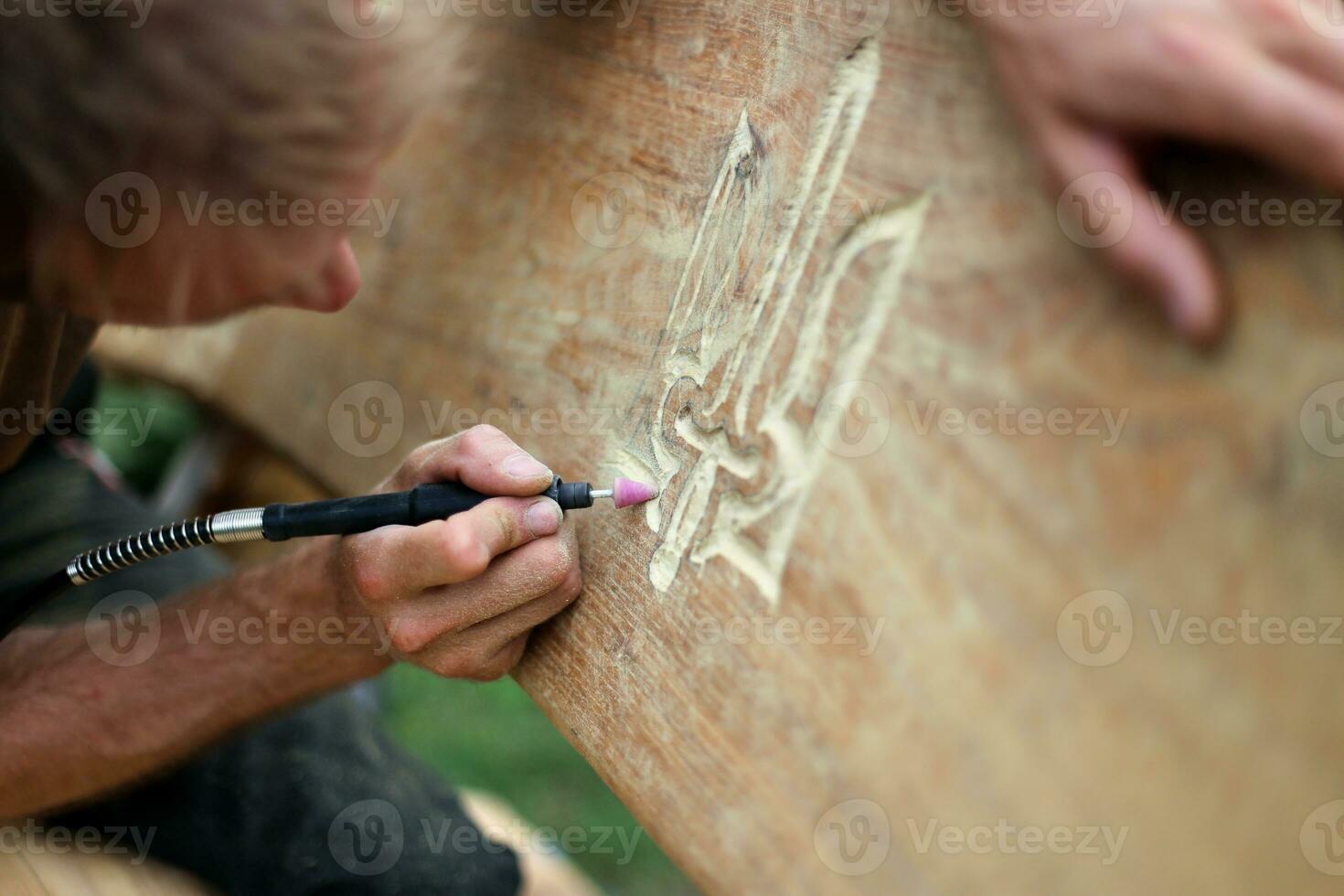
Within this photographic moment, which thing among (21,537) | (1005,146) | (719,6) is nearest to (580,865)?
(21,537)

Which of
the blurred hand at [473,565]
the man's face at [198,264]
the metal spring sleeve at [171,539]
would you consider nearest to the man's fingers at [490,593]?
the blurred hand at [473,565]

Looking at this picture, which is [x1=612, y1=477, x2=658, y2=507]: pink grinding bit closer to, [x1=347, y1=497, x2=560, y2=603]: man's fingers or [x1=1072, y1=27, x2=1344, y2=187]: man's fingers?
[x1=347, y1=497, x2=560, y2=603]: man's fingers

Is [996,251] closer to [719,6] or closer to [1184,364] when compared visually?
[1184,364]

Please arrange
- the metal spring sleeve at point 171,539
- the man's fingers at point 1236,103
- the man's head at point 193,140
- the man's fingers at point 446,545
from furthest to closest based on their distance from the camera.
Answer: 1. the metal spring sleeve at point 171,539
2. the man's fingers at point 446,545
3. the man's head at point 193,140
4. the man's fingers at point 1236,103

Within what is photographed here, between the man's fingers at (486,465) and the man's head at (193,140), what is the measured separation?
216 millimetres

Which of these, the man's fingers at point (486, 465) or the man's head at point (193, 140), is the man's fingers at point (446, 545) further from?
the man's head at point (193, 140)

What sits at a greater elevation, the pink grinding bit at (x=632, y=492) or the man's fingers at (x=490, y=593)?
the pink grinding bit at (x=632, y=492)

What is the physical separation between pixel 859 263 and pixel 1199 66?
28 cm

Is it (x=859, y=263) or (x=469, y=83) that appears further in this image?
(x=469, y=83)

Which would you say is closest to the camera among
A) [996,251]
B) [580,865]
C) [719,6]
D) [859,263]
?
[996,251]

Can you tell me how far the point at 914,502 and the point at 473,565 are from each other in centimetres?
41

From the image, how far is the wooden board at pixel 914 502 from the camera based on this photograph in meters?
0.61

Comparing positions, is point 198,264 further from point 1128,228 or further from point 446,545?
point 1128,228

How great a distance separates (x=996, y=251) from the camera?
28.6 inches
